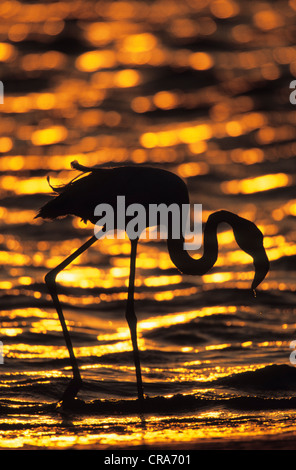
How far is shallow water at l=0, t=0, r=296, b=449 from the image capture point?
860cm

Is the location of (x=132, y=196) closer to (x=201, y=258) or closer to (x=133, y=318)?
(x=201, y=258)

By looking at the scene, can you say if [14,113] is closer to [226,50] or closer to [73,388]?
[226,50]

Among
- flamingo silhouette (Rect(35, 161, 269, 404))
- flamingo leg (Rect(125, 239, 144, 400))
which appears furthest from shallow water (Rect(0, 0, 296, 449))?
flamingo silhouette (Rect(35, 161, 269, 404))

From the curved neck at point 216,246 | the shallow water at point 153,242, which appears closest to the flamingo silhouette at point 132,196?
the curved neck at point 216,246

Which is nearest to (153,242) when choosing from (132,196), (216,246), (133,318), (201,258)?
(133,318)

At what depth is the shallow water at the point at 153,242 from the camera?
28.2 feet

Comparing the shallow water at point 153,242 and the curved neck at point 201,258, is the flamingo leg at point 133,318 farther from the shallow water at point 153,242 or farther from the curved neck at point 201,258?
the curved neck at point 201,258

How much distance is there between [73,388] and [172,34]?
61.8 feet

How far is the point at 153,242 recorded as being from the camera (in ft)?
52.0

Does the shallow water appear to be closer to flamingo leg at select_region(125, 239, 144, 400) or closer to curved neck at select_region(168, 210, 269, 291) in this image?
flamingo leg at select_region(125, 239, 144, 400)

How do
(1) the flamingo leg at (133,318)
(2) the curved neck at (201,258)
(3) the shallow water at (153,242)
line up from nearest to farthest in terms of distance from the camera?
(3) the shallow water at (153,242), (1) the flamingo leg at (133,318), (2) the curved neck at (201,258)

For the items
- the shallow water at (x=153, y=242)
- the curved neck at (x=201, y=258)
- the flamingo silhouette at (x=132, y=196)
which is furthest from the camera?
the curved neck at (x=201, y=258)

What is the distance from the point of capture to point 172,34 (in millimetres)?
26406

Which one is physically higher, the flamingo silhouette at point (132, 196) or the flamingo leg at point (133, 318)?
the flamingo silhouette at point (132, 196)
